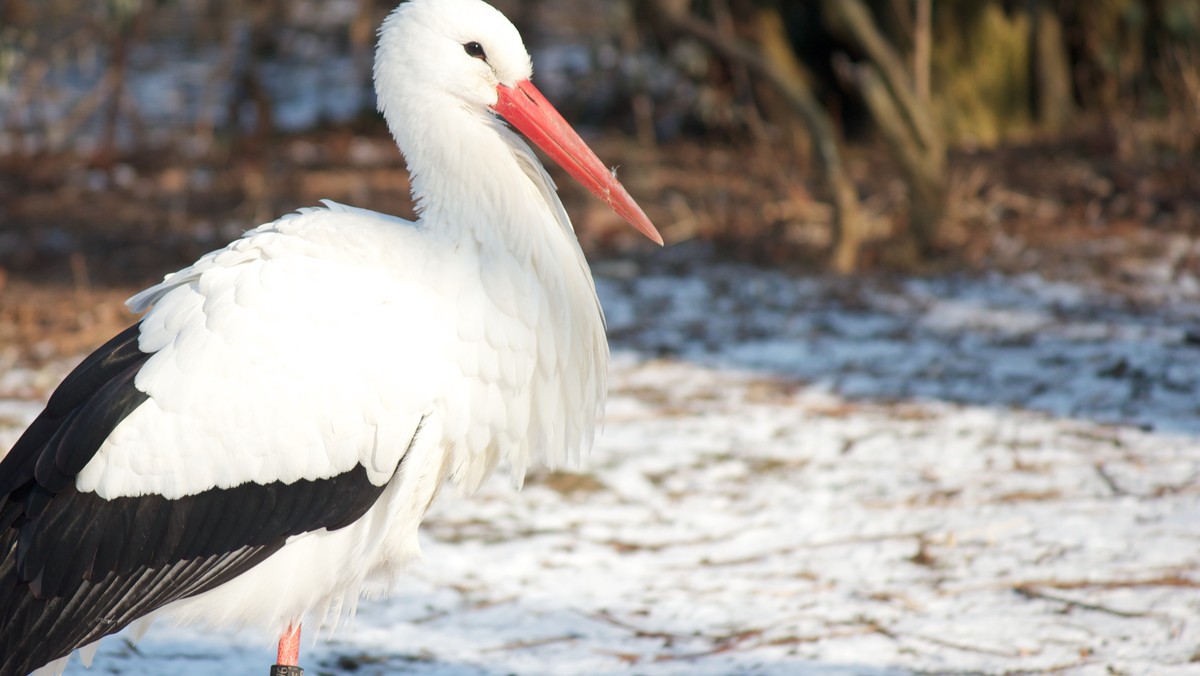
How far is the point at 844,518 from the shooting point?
178 inches

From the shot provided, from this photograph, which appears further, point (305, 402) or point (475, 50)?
point (475, 50)

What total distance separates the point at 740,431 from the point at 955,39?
5.22 m

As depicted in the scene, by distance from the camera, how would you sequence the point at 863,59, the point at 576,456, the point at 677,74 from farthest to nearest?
the point at 677,74 → the point at 863,59 → the point at 576,456

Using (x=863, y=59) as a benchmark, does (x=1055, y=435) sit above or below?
below

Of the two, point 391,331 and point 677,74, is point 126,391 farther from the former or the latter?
point 677,74

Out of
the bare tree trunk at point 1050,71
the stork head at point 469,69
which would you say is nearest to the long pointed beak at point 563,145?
the stork head at point 469,69

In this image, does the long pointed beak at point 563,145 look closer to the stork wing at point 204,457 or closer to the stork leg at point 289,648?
the stork wing at point 204,457

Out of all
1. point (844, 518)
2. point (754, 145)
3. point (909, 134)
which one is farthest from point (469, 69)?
point (754, 145)

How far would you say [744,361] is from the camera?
Answer: 6152mm

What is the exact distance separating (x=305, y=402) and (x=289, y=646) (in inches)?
25.7

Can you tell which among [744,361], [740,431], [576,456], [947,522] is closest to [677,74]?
[744,361]

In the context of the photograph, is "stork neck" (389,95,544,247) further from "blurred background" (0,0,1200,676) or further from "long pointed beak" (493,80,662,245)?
"blurred background" (0,0,1200,676)

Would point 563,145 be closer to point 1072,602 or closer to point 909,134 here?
point 1072,602

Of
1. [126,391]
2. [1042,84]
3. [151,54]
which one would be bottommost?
[126,391]
